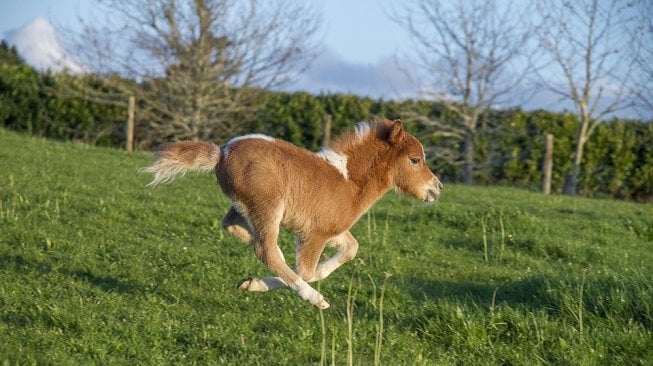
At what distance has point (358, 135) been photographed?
739 cm

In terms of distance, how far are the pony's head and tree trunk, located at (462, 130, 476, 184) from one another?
17.3 metres

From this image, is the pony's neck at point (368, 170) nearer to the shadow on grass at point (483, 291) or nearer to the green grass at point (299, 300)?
the green grass at point (299, 300)

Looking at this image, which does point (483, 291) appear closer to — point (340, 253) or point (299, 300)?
point (340, 253)

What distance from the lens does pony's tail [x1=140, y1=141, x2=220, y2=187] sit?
6.63 meters

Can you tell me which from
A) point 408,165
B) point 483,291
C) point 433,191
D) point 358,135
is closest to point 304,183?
point 358,135

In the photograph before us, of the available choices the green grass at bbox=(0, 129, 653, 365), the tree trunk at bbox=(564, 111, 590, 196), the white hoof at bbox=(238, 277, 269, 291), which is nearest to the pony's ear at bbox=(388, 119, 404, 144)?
the green grass at bbox=(0, 129, 653, 365)

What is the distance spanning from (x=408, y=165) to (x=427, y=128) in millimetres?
17970

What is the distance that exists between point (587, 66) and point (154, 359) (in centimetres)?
2050

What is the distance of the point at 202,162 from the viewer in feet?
21.9

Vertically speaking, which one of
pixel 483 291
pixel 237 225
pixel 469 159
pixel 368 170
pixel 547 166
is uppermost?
pixel 368 170

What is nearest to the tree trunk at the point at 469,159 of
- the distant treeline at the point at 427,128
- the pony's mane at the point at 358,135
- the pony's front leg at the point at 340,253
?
the distant treeline at the point at 427,128

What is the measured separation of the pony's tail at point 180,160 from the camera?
6.63 metres

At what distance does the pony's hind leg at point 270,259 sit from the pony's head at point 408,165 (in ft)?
4.27

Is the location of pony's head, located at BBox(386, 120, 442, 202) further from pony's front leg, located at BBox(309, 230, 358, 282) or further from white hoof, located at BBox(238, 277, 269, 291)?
white hoof, located at BBox(238, 277, 269, 291)
